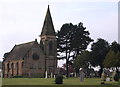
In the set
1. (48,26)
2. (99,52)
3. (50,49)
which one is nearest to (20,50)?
(50,49)

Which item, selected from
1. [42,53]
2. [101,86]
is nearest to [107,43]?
[42,53]

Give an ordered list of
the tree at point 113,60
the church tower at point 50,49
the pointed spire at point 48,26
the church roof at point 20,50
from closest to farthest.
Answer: the tree at point 113,60 < the church roof at point 20,50 < the church tower at point 50,49 < the pointed spire at point 48,26

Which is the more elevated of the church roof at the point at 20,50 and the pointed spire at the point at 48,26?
the pointed spire at the point at 48,26

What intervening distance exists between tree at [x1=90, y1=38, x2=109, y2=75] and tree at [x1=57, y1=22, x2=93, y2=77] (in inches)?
287

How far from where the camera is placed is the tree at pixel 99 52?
81.6m

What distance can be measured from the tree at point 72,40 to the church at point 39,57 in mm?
2119

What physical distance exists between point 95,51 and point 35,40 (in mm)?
19323

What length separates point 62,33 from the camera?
92750mm

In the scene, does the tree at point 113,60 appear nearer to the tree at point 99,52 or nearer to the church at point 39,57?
the tree at point 99,52

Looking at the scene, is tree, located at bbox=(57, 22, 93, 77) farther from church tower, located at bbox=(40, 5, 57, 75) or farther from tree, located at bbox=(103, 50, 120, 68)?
tree, located at bbox=(103, 50, 120, 68)

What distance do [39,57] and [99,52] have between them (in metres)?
18.6

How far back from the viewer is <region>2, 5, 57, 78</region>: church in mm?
88062

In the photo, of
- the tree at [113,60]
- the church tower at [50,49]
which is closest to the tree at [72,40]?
the church tower at [50,49]

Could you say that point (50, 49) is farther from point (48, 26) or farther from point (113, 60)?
point (113, 60)
